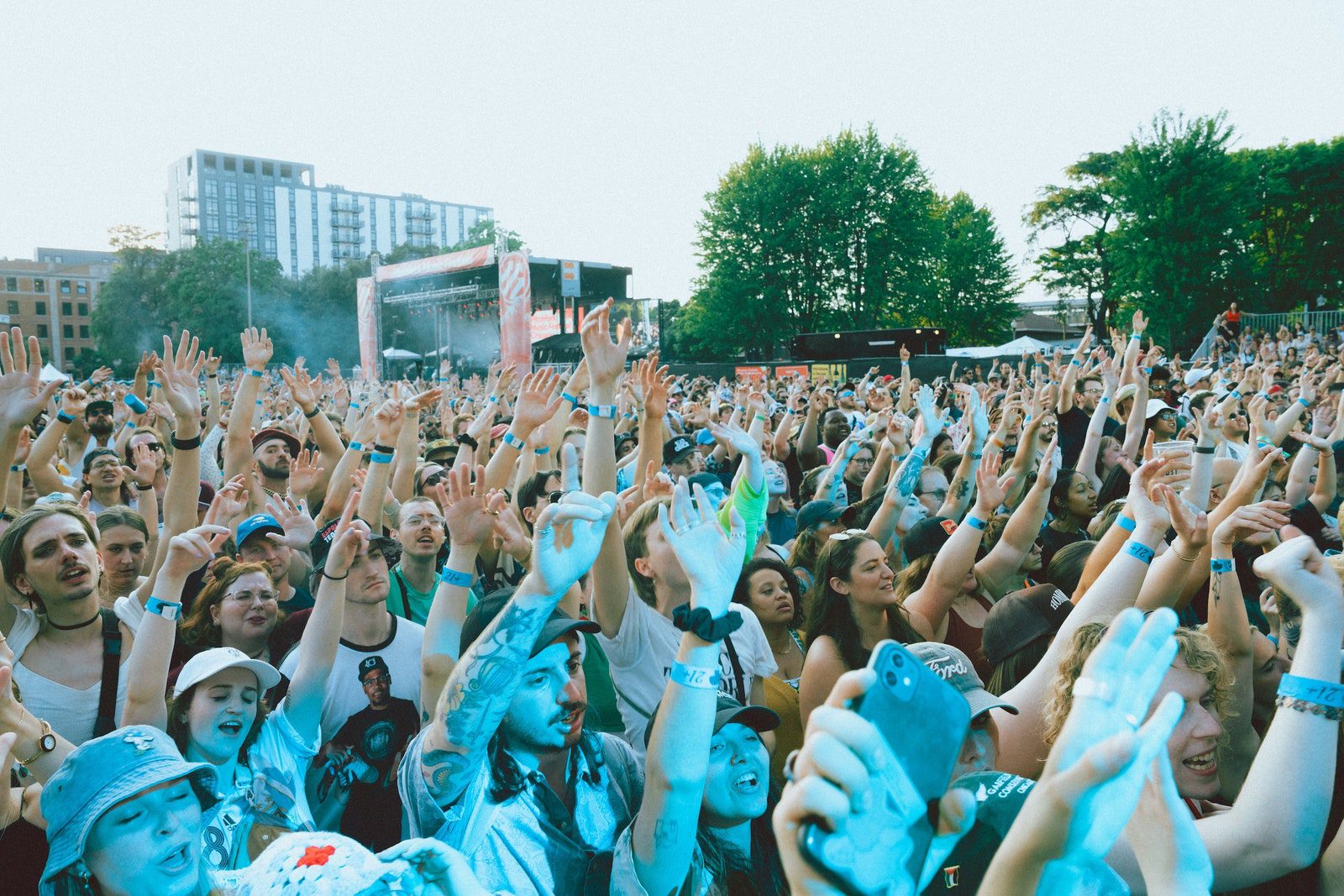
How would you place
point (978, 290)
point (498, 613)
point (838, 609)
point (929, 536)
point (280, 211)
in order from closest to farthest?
point (498, 613), point (838, 609), point (929, 536), point (978, 290), point (280, 211)

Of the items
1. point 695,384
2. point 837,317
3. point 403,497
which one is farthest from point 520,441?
point 837,317

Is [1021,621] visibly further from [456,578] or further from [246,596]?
[246,596]

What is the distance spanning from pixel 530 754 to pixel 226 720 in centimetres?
108

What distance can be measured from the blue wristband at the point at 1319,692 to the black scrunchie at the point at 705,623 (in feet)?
4.04

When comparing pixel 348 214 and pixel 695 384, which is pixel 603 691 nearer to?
pixel 695 384

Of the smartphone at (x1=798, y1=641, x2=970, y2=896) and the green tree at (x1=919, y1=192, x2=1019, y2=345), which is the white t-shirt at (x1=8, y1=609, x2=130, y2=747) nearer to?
the smartphone at (x1=798, y1=641, x2=970, y2=896)

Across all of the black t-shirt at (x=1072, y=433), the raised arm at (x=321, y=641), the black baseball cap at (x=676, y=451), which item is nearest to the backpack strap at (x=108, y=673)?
the raised arm at (x=321, y=641)

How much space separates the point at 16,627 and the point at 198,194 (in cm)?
15694

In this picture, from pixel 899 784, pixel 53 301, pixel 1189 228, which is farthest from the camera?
pixel 53 301

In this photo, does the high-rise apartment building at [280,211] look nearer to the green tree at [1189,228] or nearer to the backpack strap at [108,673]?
the green tree at [1189,228]

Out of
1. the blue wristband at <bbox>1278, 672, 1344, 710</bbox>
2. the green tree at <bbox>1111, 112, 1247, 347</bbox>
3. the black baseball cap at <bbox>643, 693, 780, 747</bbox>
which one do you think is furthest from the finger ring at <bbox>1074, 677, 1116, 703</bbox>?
the green tree at <bbox>1111, 112, 1247, 347</bbox>

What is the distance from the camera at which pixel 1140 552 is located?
10.7 ft

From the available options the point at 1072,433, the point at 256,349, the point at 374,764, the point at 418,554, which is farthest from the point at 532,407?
the point at 1072,433

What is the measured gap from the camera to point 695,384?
17.6 metres
